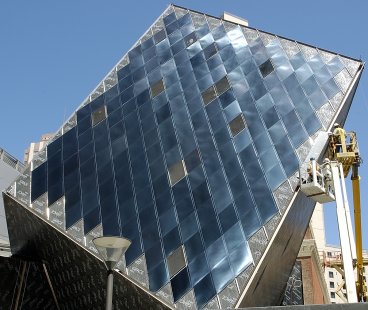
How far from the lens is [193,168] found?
20234 mm

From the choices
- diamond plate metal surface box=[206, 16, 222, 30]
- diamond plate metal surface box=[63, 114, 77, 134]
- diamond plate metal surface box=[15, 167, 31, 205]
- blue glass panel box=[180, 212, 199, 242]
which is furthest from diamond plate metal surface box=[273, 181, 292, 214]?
diamond plate metal surface box=[63, 114, 77, 134]

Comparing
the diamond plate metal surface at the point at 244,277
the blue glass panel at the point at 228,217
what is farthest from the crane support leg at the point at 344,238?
the blue glass panel at the point at 228,217

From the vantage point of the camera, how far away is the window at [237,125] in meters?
20.9

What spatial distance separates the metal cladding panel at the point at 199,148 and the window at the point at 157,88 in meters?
0.07

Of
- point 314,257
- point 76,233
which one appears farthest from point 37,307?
point 314,257

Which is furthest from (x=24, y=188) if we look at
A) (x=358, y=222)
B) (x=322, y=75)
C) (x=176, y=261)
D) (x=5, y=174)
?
(x=5, y=174)

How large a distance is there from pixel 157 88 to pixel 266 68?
5562 millimetres

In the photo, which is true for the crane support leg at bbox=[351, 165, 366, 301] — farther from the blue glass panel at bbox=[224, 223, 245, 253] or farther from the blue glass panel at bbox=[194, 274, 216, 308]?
the blue glass panel at bbox=[194, 274, 216, 308]

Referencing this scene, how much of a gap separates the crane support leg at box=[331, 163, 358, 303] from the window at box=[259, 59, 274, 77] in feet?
21.2

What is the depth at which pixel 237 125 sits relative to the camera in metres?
21.1

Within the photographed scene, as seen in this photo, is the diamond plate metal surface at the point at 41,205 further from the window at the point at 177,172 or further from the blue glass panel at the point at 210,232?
the blue glass panel at the point at 210,232

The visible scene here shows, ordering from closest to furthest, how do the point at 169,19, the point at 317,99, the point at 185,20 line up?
the point at 317,99 → the point at 185,20 → the point at 169,19

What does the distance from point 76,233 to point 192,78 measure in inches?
365

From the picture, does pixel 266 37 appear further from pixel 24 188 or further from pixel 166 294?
pixel 166 294
